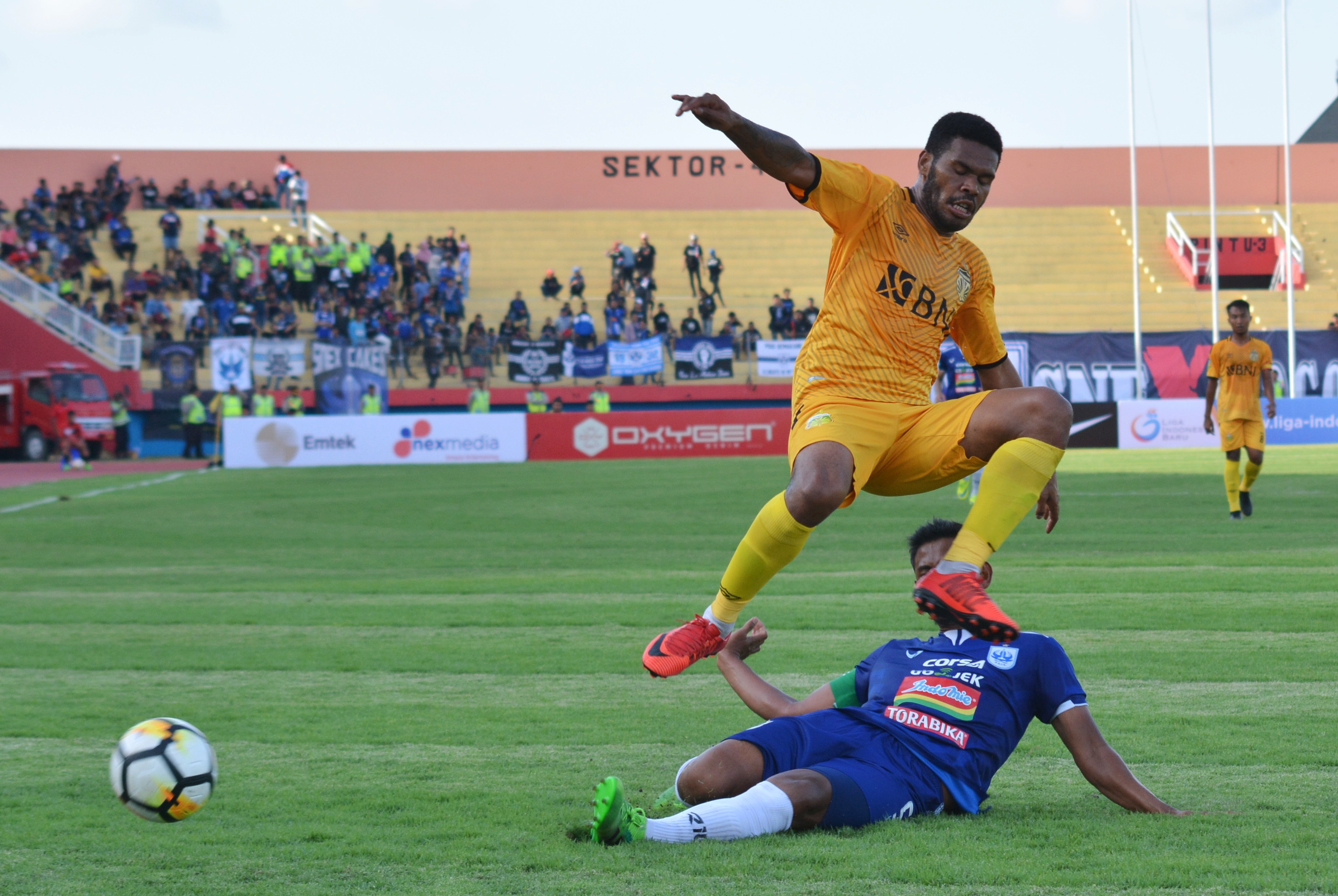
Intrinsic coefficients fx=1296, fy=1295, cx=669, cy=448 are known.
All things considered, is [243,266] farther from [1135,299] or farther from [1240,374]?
[1240,374]

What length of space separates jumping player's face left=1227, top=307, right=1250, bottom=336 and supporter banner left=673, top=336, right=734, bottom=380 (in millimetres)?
20405

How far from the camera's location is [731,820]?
413cm

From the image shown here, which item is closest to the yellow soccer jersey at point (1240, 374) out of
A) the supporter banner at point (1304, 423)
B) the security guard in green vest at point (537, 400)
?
the supporter banner at point (1304, 423)

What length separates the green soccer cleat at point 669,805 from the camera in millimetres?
4479

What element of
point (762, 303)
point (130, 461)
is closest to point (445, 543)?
point (130, 461)

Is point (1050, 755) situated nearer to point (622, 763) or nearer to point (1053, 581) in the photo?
point (622, 763)

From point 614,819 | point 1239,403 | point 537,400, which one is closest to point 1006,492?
point 614,819

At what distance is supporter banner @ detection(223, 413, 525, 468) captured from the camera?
2828 centimetres

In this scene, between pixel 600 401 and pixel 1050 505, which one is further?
pixel 600 401

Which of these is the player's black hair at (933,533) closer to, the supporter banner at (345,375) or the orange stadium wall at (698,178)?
the supporter banner at (345,375)

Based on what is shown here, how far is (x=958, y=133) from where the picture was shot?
16.1 ft

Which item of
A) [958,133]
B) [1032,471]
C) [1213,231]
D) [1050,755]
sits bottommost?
[1050,755]

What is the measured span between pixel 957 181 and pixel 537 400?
93.4 ft

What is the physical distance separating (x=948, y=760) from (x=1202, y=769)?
1288mm
